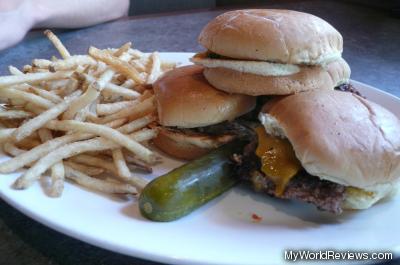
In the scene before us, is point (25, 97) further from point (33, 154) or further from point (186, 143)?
point (186, 143)

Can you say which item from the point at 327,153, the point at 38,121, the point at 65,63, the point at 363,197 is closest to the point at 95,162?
the point at 38,121

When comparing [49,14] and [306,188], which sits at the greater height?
[306,188]

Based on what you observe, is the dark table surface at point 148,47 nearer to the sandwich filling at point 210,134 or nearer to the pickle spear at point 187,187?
the pickle spear at point 187,187

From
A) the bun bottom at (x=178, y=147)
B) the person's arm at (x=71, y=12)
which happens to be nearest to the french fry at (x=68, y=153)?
the bun bottom at (x=178, y=147)

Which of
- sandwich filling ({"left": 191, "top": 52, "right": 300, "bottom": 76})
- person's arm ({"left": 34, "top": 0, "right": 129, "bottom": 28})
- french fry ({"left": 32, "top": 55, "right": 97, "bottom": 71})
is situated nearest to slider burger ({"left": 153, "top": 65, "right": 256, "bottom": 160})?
sandwich filling ({"left": 191, "top": 52, "right": 300, "bottom": 76})

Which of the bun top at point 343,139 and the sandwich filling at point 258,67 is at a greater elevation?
the sandwich filling at point 258,67

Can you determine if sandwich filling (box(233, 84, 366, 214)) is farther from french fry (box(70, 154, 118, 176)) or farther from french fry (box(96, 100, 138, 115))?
french fry (box(96, 100, 138, 115))
